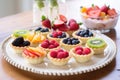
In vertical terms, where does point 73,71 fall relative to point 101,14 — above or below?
below

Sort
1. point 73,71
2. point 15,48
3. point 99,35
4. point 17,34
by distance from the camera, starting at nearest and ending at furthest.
Answer: point 73,71, point 15,48, point 17,34, point 99,35

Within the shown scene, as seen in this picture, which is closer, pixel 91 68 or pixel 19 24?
pixel 91 68

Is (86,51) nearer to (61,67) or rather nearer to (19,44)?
(61,67)

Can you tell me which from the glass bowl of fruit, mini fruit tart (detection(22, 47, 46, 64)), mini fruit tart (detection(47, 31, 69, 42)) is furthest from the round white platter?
the glass bowl of fruit

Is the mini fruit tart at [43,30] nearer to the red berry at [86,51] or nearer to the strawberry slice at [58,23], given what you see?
the strawberry slice at [58,23]

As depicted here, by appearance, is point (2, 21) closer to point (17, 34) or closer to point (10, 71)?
point (17, 34)

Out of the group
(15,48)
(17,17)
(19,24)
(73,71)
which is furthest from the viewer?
(17,17)

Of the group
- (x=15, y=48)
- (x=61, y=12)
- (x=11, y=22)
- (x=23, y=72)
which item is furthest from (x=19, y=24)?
(x=23, y=72)
